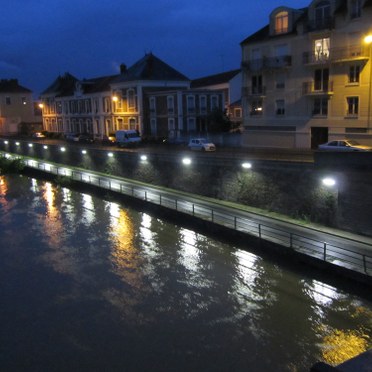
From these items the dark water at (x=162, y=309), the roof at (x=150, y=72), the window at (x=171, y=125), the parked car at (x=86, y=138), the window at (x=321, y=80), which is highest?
the roof at (x=150, y=72)

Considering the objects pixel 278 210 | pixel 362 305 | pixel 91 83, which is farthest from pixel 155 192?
pixel 91 83

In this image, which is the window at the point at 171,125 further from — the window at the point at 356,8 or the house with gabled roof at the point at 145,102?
the window at the point at 356,8

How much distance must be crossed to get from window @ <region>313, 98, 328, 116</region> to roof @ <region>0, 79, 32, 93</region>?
203ft

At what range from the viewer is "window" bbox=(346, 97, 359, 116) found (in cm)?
2958

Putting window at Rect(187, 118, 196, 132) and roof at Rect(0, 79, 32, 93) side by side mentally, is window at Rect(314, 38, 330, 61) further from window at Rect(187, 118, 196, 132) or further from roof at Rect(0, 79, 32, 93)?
roof at Rect(0, 79, 32, 93)

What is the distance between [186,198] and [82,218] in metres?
6.76

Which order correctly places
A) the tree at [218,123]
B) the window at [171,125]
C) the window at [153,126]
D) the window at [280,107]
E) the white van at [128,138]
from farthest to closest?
the window at [153,126], the window at [171,125], the tree at [218,123], the white van at [128,138], the window at [280,107]

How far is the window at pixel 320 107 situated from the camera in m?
31.5

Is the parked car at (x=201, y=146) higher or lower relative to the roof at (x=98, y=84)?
lower

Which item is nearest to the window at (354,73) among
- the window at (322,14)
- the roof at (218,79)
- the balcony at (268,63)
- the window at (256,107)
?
the window at (322,14)

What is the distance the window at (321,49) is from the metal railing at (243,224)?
13.5 m

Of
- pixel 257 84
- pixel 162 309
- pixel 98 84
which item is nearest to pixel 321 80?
pixel 257 84

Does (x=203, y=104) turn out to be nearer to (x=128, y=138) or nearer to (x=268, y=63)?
(x=128, y=138)

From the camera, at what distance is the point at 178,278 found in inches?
708
